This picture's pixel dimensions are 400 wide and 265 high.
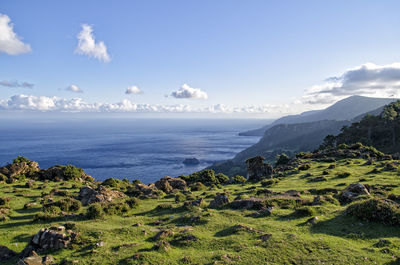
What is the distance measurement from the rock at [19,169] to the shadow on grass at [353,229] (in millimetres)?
53711

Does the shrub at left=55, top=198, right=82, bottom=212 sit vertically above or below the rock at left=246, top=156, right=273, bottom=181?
above

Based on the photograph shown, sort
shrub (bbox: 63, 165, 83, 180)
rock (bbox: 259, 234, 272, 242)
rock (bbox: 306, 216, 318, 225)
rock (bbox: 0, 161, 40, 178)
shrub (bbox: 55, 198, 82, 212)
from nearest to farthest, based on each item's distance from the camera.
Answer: rock (bbox: 259, 234, 272, 242) < rock (bbox: 306, 216, 318, 225) < shrub (bbox: 55, 198, 82, 212) < rock (bbox: 0, 161, 40, 178) < shrub (bbox: 63, 165, 83, 180)

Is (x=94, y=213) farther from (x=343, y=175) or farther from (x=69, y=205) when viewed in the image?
(x=343, y=175)

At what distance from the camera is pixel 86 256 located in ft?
42.7

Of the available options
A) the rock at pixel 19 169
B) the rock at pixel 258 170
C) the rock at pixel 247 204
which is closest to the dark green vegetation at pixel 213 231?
the rock at pixel 247 204

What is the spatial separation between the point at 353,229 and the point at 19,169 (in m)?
56.7

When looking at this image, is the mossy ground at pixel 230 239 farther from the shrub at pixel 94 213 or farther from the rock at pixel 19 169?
the rock at pixel 19 169

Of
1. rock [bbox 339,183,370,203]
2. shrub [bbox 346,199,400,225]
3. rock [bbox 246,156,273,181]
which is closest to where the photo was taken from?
shrub [bbox 346,199,400,225]

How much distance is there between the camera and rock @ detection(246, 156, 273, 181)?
168 feet

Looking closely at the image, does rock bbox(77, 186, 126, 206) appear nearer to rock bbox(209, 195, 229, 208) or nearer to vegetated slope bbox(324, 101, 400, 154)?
rock bbox(209, 195, 229, 208)

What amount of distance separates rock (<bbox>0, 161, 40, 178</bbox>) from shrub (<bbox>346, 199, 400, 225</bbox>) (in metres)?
56.4

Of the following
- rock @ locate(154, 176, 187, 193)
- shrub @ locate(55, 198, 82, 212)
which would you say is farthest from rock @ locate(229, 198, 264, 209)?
shrub @ locate(55, 198, 82, 212)

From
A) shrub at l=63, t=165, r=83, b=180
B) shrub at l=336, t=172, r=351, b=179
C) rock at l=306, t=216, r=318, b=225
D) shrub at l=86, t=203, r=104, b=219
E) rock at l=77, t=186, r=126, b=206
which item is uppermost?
rock at l=306, t=216, r=318, b=225

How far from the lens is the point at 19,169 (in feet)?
144
